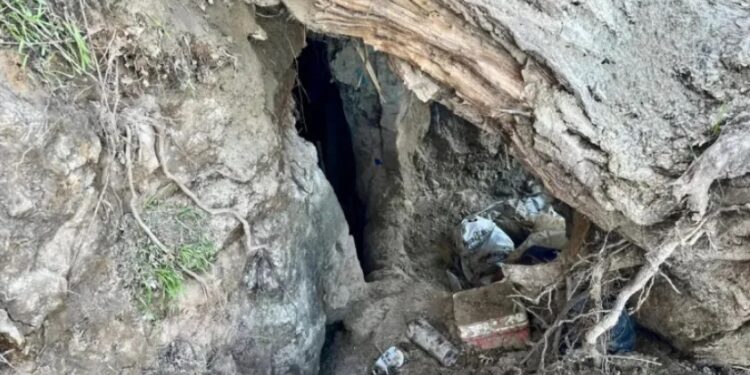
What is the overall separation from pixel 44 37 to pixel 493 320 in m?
2.24

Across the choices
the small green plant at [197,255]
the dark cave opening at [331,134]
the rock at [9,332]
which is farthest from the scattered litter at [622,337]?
the rock at [9,332]

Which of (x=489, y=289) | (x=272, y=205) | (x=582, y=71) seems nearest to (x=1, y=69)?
(x=272, y=205)

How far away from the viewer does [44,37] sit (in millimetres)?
1864

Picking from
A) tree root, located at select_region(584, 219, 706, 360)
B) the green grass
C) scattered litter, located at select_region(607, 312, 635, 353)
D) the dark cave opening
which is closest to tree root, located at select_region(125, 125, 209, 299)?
the green grass

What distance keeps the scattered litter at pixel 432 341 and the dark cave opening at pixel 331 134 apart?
1.08 meters

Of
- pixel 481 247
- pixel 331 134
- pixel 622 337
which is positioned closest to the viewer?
pixel 622 337

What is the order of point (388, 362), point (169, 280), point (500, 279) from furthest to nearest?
point (500, 279)
point (388, 362)
point (169, 280)

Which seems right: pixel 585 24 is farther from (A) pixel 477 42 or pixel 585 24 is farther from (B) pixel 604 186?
(B) pixel 604 186

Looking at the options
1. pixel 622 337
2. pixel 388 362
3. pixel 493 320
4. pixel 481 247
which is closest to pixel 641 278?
pixel 622 337

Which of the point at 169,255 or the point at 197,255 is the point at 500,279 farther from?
the point at 169,255

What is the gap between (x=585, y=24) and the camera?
6.88 feet

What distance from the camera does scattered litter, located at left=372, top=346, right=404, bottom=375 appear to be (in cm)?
313

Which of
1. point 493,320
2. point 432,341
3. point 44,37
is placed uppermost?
point 44,37

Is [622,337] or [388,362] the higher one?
[622,337]
